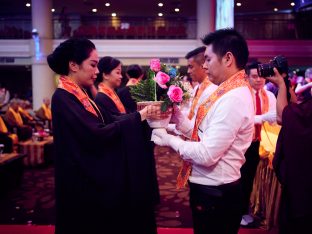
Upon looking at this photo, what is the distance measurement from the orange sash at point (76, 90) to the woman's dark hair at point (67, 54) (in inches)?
2.7

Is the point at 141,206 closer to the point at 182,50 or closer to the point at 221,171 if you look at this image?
the point at 221,171

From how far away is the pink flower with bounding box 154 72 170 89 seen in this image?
84.7 inches

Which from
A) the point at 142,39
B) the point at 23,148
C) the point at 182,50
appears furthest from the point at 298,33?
the point at 23,148

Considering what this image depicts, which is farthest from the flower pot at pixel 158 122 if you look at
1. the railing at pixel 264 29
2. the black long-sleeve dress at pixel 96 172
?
the railing at pixel 264 29

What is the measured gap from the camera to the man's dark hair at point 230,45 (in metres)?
1.92

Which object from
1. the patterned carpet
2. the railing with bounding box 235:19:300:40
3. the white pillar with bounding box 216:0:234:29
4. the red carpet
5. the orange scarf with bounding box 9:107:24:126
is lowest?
the patterned carpet

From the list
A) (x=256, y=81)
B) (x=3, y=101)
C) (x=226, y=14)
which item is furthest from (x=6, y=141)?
(x=3, y=101)

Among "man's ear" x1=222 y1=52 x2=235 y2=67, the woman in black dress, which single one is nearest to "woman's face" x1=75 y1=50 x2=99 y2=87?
the woman in black dress

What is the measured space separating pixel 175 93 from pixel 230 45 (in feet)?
1.27

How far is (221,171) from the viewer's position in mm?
1920

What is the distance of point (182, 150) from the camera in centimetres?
189

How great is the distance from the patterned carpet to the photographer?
1.99 meters

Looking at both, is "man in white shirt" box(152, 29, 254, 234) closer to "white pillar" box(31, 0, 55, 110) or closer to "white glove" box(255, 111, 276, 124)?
"white glove" box(255, 111, 276, 124)

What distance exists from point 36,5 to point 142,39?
4.26 meters
